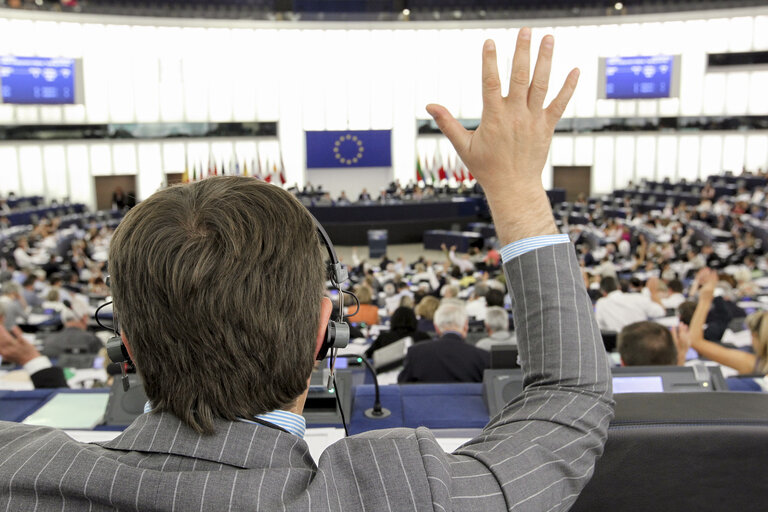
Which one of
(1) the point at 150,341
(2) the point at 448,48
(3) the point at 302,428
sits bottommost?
(3) the point at 302,428

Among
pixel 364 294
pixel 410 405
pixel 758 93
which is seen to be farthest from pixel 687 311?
pixel 758 93

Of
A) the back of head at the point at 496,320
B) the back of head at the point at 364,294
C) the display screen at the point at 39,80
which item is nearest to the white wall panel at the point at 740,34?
the back of head at the point at 364,294

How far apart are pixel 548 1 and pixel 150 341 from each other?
28.0m

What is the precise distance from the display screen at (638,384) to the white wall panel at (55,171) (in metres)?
25.4

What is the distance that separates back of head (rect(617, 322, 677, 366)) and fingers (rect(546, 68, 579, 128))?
105 inches

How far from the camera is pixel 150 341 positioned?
79cm

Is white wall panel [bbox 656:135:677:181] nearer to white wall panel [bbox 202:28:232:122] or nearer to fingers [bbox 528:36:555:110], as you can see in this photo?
white wall panel [bbox 202:28:232:122]

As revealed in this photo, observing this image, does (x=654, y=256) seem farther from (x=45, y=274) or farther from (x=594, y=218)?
(x=45, y=274)

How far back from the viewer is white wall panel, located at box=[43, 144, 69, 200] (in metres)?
23.8

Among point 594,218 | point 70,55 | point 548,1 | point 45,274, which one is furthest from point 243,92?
A: point 45,274

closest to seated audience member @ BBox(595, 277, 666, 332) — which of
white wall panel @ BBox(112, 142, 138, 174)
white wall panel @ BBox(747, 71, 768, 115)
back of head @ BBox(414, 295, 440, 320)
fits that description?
back of head @ BBox(414, 295, 440, 320)

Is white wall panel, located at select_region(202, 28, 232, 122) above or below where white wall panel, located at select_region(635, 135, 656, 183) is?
above

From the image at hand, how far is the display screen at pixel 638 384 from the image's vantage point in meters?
2.10

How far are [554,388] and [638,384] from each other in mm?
1353
